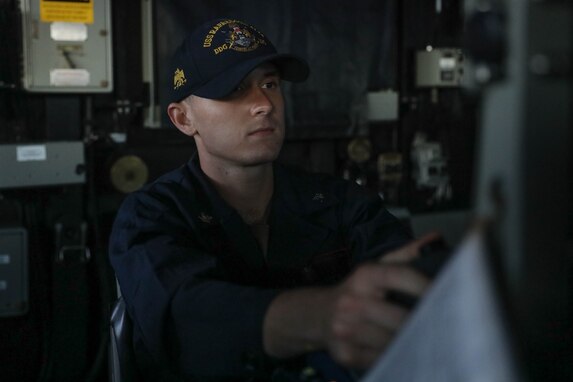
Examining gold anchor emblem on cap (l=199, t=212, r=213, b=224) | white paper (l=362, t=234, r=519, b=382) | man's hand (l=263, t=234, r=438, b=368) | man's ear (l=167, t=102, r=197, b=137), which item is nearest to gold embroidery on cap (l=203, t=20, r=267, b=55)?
man's ear (l=167, t=102, r=197, b=137)

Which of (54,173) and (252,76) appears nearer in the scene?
(252,76)

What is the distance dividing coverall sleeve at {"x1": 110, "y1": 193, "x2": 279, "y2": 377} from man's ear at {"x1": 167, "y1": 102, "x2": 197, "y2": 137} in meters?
0.38

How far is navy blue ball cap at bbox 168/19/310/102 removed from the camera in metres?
1.64

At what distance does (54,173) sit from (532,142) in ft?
8.25

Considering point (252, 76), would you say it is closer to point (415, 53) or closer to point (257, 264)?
point (257, 264)

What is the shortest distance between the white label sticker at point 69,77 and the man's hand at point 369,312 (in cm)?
232

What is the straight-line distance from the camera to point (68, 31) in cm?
274

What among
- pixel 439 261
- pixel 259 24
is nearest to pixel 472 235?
pixel 439 261

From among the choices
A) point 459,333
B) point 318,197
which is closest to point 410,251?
point 459,333

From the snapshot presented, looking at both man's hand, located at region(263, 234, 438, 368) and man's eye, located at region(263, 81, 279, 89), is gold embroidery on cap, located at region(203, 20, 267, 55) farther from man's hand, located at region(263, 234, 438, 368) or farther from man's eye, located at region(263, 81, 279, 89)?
man's hand, located at region(263, 234, 438, 368)

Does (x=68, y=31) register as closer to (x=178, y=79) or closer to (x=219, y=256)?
(x=178, y=79)

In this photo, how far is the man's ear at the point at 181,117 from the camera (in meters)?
1.84

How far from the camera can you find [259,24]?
312 centimetres

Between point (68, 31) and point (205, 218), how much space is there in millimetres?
1476
